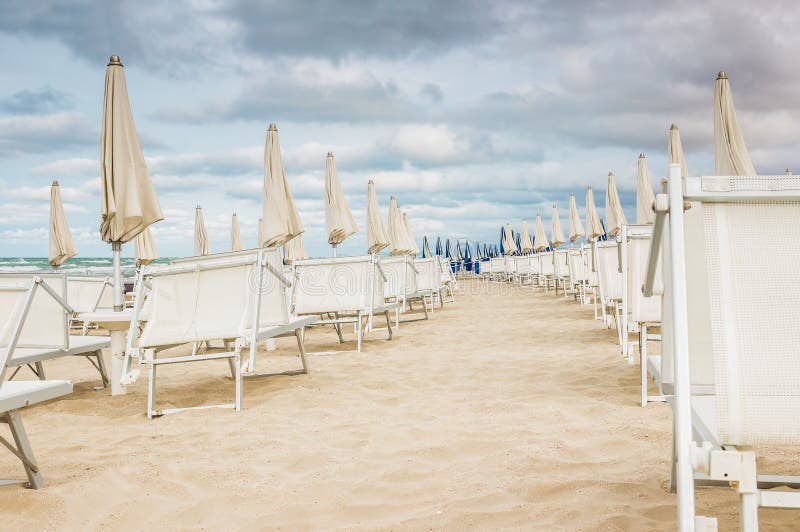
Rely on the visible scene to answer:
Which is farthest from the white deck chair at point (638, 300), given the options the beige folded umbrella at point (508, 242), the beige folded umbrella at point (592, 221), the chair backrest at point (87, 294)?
the beige folded umbrella at point (508, 242)

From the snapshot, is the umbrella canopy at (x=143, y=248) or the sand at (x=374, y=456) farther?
the umbrella canopy at (x=143, y=248)

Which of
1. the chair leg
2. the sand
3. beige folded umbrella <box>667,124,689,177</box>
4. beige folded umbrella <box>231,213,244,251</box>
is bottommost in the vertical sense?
the sand

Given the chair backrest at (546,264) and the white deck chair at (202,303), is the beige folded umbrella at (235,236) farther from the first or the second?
the white deck chair at (202,303)

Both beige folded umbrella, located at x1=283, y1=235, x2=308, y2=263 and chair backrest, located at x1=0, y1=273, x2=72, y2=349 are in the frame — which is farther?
beige folded umbrella, located at x1=283, y1=235, x2=308, y2=263

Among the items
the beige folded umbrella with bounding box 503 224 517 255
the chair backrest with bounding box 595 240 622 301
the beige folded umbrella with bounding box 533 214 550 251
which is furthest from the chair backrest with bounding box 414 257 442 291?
the beige folded umbrella with bounding box 503 224 517 255

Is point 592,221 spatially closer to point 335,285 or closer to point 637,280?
point 335,285

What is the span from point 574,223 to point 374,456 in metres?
17.8

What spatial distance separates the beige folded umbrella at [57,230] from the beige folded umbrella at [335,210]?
5442 millimetres

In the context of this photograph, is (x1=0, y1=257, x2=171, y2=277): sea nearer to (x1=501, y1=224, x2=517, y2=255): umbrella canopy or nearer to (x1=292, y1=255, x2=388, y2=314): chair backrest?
(x1=292, y1=255, x2=388, y2=314): chair backrest

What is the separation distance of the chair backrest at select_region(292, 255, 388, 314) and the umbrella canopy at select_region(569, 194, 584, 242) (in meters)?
13.8

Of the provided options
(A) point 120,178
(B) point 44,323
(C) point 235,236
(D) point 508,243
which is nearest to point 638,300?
(B) point 44,323

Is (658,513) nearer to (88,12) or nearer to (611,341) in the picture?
(611,341)

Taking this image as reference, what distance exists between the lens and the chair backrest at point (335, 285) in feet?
21.7

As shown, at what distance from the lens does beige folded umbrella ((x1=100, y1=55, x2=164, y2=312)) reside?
5031mm
